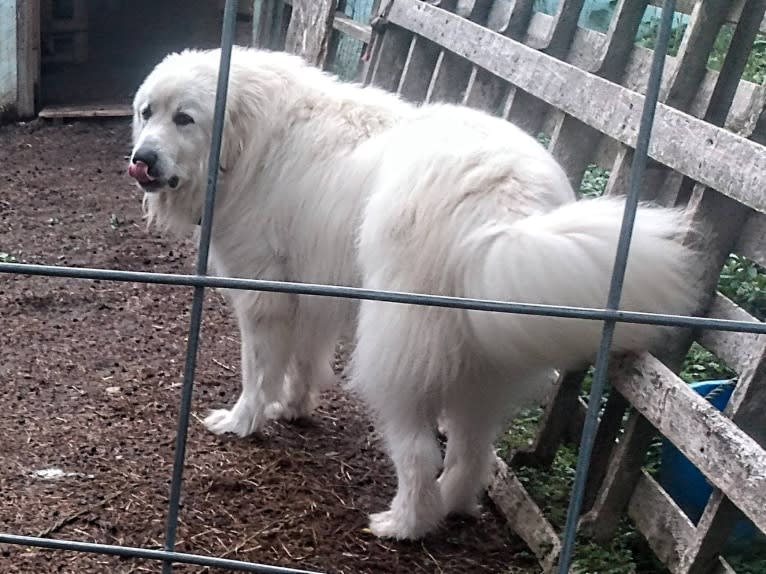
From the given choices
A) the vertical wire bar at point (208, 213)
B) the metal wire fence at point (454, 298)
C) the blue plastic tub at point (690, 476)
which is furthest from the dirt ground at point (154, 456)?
the metal wire fence at point (454, 298)

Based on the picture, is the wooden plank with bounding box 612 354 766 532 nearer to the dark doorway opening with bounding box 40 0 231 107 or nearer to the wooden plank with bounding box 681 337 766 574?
the wooden plank with bounding box 681 337 766 574

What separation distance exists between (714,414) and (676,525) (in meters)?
0.46

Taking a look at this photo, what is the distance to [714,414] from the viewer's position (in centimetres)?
253

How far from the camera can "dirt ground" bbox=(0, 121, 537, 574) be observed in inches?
123

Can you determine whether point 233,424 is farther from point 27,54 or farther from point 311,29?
point 27,54

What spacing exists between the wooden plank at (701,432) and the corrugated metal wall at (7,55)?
19.4 ft

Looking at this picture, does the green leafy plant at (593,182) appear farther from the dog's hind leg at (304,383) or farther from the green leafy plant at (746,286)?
the dog's hind leg at (304,383)

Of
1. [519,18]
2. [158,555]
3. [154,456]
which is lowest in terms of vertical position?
[154,456]

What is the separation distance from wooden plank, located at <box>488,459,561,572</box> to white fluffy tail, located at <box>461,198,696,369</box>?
77 centimetres

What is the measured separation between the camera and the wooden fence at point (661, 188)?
2547 mm

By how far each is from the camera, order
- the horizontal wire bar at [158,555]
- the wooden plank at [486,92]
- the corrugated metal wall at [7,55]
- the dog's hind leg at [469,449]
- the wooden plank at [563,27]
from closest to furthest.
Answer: the horizontal wire bar at [158,555], the dog's hind leg at [469,449], the wooden plank at [563,27], the wooden plank at [486,92], the corrugated metal wall at [7,55]

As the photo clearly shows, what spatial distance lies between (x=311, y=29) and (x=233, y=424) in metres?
3.40

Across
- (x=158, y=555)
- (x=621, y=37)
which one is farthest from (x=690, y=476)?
(x=158, y=555)

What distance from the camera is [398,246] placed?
2857 mm
